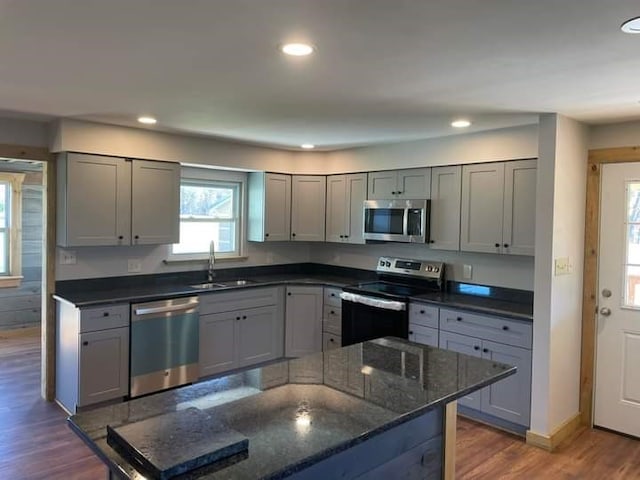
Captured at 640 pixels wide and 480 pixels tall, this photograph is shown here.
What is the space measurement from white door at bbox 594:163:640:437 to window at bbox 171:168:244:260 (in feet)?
11.5

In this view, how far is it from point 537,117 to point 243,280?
10.5 feet

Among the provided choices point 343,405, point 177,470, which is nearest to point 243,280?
point 343,405

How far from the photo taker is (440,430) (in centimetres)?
213

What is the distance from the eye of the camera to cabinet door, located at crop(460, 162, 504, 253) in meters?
4.00

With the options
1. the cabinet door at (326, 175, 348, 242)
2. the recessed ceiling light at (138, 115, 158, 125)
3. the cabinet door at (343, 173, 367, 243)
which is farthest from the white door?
the recessed ceiling light at (138, 115, 158, 125)

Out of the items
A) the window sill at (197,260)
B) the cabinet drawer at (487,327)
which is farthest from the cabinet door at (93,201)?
the cabinet drawer at (487,327)

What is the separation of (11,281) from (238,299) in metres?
3.47

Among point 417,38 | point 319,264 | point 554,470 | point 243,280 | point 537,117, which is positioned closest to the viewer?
point 417,38

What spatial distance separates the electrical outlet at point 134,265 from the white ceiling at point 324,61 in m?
1.41

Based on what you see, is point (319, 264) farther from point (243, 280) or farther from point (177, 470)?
point (177, 470)

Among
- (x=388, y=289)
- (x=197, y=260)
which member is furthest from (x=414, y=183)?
(x=197, y=260)

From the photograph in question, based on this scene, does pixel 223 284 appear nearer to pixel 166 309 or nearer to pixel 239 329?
pixel 239 329

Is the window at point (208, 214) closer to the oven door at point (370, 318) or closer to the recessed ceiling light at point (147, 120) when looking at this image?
the recessed ceiling light at point (147, 120)

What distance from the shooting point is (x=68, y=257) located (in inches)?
166
